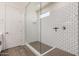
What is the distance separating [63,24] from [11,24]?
920 millimetres

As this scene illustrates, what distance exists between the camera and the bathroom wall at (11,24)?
4.32ft

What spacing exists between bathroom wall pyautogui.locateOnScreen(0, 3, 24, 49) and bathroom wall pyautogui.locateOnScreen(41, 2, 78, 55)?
0.59 meters

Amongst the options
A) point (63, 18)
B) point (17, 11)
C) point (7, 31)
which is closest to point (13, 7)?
point (17, 11)

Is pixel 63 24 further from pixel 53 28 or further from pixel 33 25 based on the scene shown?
pixel 33 25

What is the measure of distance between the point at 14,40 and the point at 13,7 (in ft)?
1.84

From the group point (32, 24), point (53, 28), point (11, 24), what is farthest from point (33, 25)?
point (11, 24)

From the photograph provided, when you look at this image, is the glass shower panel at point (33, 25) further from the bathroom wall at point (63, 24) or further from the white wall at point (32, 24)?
the bathroom wall at point (63, 24)

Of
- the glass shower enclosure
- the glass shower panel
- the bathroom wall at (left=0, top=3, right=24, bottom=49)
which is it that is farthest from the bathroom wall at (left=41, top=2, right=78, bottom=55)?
the bathroom wall at (left=0, top=3, right=24, bottom=49)

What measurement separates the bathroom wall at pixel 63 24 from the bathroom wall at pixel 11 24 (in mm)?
587

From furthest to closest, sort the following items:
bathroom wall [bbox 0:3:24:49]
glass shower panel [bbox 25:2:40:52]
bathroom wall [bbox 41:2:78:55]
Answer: glass shower panel [bbox 25:2:40:52]
bathroom wall [bbox 41:2:78:55]
bathroom wall [bbox 0:3:24:49]

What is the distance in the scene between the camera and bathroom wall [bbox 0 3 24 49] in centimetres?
132

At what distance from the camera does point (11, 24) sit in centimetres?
136

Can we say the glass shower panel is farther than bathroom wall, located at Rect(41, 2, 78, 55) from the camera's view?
Yes

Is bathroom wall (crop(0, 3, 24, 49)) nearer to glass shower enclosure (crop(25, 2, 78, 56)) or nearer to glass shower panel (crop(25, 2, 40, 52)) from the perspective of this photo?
glass shower enclosure (crop(25, 2, 78, 56))
